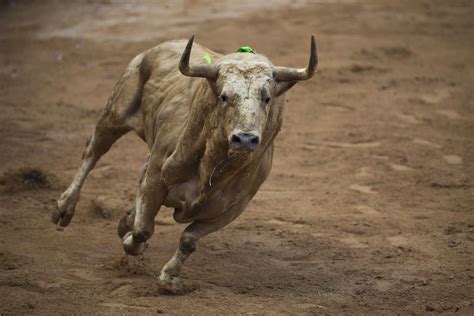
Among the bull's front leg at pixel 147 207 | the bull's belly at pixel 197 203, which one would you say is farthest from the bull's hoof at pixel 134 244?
Answer: the bull's belly at pixel 197 203

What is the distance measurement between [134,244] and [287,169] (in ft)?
10.8

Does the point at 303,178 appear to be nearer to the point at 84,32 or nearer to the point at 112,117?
the point at 112,117

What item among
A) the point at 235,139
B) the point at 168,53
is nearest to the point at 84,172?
the point at 168,53

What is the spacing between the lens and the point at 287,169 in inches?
392

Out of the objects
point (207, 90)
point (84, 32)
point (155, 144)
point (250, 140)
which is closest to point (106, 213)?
point (155, 144)

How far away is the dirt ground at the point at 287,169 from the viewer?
681 cm

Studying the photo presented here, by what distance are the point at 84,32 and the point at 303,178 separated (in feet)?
20.2

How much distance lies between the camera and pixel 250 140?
553 centimetres

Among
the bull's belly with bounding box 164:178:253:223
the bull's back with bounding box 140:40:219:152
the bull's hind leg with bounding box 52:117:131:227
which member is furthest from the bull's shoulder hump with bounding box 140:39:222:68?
the bull's belly with bounding box 164:178:253:223

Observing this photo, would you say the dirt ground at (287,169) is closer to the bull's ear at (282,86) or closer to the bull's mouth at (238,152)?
the bull's mouth at (238,152)

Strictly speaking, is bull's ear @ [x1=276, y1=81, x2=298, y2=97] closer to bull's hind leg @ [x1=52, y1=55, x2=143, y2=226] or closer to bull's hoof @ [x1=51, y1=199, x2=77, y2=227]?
bull's hind leg @ [x1=52, y1=55, x2=143, y2=226]

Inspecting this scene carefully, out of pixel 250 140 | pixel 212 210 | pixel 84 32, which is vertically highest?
pixel 250 140

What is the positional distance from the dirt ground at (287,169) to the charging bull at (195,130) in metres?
0.46

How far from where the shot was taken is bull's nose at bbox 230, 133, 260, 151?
5.53 meters
